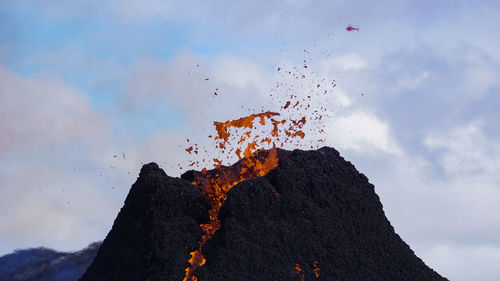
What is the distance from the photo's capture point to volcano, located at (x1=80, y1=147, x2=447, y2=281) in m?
8.72

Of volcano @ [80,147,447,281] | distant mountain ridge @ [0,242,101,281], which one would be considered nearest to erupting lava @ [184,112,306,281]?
volcano @ [80,147,447,281]

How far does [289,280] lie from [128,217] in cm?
314

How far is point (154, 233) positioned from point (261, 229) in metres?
1.74

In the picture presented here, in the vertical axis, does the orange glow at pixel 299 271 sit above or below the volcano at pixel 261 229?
below

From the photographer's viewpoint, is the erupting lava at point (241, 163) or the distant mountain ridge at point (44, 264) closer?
the erupting lava at point (241, 163)

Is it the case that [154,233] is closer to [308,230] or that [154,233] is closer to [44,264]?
[308,230]

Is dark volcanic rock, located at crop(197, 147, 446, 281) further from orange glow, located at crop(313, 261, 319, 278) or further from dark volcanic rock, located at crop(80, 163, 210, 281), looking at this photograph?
dark volcanic rock, located at crop(80, 163, 210, 281)

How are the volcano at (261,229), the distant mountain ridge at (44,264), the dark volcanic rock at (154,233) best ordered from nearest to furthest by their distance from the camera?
the dark volcanic rock at (154,233)
the volcano at (261,229)
the distant mountain ridge at (44,264)

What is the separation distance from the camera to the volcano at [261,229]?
8.72m

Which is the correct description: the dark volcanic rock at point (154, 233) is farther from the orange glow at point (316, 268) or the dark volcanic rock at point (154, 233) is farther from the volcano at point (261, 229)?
the orange glow at point (316, 268)

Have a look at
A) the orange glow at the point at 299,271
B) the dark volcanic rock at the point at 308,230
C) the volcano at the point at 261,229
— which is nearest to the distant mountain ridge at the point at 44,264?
the volcano at the point at 261,229

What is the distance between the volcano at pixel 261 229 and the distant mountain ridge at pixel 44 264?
7457 mm

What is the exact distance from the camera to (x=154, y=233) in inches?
349

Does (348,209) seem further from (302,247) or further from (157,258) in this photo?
(157,258)
